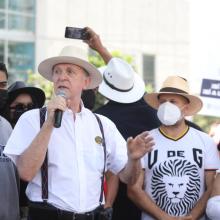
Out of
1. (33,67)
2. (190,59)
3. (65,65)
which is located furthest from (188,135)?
(190,59)

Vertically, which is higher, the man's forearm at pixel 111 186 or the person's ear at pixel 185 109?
the person's ear at pixel 185 109

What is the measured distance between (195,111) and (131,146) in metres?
1.08

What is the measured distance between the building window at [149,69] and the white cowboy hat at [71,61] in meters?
17.1

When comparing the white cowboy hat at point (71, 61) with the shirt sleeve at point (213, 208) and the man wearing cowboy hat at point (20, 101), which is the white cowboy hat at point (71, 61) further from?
the shirt sleeve at point (213, 208)

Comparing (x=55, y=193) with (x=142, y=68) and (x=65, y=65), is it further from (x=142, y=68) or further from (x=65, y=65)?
(x=142, y=68)

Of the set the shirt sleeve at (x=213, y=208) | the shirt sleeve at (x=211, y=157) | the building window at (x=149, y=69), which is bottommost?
the building window at (x=149, y=69)

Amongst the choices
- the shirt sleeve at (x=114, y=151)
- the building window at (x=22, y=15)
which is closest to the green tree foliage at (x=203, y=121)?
the building window at (x=22, y=15)

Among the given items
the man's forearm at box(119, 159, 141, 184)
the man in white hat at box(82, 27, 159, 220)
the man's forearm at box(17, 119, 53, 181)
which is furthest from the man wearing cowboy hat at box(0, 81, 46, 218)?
the man's forearm at box(17, 119, 53, 181)

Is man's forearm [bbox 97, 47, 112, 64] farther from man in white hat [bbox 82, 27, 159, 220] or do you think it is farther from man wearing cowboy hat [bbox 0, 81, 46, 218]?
man wearing cowboy hat [bbox 0, 81, 46, 218]

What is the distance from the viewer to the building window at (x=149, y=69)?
2073 cm

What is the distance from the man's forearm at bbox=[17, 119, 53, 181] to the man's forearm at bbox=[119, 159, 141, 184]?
57 centimetres

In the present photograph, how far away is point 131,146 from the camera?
3.32m

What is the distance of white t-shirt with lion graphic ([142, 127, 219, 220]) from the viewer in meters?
3.83

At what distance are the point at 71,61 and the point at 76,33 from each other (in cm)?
91
